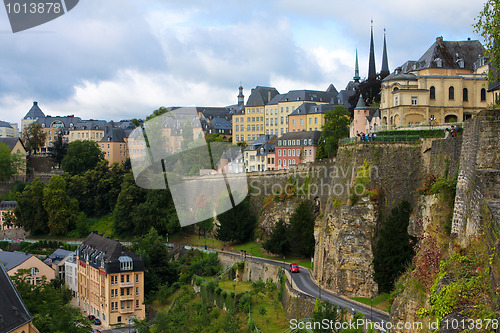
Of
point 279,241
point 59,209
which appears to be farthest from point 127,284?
point 59,209

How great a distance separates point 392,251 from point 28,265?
114 feet

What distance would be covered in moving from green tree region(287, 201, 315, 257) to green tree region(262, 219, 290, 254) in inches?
21.2

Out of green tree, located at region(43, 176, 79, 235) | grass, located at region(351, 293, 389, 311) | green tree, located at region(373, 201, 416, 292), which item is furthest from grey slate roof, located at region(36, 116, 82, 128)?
green tree, located at region(373, 201, 416, 292)

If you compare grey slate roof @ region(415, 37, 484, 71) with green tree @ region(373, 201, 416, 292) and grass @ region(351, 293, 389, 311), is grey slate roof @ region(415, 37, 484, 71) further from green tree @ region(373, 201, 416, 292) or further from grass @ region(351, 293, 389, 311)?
grass @ region(351, 293, 389, 311)

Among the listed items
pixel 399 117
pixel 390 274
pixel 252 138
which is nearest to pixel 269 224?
pixel 399 117

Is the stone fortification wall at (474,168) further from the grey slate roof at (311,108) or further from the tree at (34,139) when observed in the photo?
the tree at (34,139)

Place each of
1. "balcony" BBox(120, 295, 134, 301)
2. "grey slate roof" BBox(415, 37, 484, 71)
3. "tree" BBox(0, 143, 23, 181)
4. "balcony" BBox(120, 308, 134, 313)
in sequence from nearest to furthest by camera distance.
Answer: "grey slate roof" BBox(415, 37, 484, 71), "balcony" BBox(120, 308, 134, 313), "balcony" BBox(120, 295, 134, 301), "tree" BBox(0, 143, 23, 181)

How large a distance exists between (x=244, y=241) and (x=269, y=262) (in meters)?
8.48

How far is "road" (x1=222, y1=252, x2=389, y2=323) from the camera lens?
26.4 metres

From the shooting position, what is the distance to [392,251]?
96.8ft

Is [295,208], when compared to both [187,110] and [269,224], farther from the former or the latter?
[187,110]

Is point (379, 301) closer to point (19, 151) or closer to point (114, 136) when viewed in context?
point (114, 136)

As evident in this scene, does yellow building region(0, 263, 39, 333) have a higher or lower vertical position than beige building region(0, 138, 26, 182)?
lower

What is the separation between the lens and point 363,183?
33125 mm
